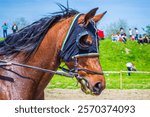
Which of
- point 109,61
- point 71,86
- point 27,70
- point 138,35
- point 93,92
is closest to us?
point 93,92

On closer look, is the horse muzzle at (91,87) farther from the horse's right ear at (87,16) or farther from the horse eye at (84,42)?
the horse's right ear at (87,16)

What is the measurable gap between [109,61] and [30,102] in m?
22.5

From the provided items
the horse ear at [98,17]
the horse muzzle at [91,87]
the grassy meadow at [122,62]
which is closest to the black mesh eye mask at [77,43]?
the horse ear at [98,17]

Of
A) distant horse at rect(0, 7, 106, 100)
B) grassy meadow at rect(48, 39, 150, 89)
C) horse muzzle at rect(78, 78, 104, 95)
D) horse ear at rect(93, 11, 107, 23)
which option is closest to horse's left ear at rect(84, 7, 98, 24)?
distant horse at rect(0, 7, 106, 100)

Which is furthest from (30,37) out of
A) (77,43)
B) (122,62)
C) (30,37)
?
(122,62)

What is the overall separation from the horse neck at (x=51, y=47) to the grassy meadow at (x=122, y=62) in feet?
41.5

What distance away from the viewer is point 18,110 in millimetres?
4145

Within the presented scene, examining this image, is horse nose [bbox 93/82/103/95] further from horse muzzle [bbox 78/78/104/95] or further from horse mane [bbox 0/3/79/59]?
horse mane [bbox 0/3/79/59]

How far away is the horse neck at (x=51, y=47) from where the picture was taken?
429cm

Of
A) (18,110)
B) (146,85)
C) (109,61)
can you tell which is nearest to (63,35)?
(18,110)

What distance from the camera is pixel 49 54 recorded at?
4.32m

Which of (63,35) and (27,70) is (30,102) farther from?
(63,35)

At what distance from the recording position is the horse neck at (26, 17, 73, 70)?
429cm

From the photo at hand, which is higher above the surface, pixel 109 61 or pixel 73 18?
pixel 73 18
